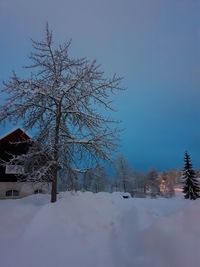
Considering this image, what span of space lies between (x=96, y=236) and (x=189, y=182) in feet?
111

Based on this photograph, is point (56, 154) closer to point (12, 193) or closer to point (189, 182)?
point (12, 193)

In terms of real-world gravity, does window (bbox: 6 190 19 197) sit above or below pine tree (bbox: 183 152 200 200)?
below

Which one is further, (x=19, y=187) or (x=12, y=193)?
(x=19, y=187)

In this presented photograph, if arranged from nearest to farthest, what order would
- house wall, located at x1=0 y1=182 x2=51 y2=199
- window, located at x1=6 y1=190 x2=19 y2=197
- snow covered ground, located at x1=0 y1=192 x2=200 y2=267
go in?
snow covered ground, located at x1=0 y1=192 x2=200 y2=267
house wall, located at x1=0 y1=182 x2=51 y2=199
window, located at x1=6 y1=190 x2=19 y2=197

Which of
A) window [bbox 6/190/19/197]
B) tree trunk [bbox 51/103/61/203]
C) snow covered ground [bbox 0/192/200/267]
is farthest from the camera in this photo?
window [bbox 6/190/19/197]

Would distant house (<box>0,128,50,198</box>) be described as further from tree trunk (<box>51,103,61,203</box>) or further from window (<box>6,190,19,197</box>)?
tree trunk (<box>51,103,61,203</box>)

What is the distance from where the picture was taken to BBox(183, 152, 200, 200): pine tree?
1528 inches

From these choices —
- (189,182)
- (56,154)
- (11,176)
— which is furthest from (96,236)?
(189,182)

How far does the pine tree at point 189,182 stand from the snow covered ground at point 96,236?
99.6 ft

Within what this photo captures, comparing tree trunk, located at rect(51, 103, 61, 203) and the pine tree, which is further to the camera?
the pine tree

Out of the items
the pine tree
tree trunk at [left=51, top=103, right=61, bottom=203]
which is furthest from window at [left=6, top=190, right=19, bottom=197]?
the pine tree

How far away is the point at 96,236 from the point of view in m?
8.30

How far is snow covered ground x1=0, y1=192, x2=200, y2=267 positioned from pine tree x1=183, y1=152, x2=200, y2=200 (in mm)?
30355

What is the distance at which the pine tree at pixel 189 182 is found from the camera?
38.8 m
